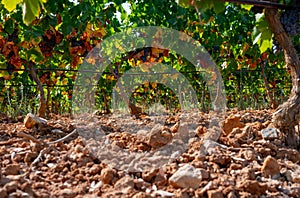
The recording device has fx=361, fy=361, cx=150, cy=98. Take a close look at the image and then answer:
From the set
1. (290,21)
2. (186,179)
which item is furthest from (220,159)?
(290,21)

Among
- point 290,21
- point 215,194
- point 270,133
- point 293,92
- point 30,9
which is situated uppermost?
point 290,21

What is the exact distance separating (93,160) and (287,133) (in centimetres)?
92

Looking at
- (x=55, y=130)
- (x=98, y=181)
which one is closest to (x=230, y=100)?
(x=55, y=130)

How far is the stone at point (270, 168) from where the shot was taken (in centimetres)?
141

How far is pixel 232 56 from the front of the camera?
235 inches

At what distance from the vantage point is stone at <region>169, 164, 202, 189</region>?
1.27 meters

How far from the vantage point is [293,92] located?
1.71 meters

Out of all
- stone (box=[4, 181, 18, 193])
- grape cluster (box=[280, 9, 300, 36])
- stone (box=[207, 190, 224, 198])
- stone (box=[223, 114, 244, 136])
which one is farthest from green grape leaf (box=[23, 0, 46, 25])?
grape cluster (box=[280, 9, 300, 36])

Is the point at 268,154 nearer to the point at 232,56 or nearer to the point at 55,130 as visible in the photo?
the point at 55,130

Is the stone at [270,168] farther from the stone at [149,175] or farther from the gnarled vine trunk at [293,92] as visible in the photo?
the stone at [149,175]

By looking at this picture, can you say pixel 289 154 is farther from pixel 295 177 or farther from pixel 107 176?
pixel 107 176

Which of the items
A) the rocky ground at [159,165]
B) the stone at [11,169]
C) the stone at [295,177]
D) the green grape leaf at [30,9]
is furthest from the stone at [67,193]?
the stone at [295,177]

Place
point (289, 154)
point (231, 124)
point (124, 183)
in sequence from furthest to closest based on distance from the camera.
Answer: point (231, 124) < point (289, 154) < point (124, 183)

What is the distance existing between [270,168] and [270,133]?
0.34 metres
